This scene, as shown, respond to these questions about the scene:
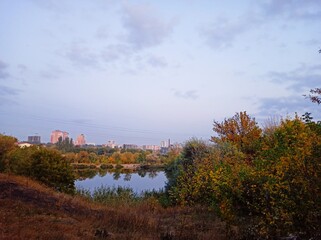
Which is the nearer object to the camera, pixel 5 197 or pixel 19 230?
pixel 19 230

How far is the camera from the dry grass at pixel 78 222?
750 centimetres

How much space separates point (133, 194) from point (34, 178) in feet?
17.6

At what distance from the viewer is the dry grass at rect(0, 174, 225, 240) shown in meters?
7.50

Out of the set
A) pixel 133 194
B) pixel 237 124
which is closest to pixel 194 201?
pixel 133 194

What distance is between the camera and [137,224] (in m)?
9.15

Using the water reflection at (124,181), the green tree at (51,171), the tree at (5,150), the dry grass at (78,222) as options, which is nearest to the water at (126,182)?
the water reflection at (124,181)

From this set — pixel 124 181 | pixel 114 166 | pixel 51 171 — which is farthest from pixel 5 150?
pixel 114 166

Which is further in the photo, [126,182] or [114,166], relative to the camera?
[114,166]

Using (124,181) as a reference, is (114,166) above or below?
above

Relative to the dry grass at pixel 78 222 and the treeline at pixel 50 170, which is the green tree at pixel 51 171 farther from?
the dry grass at pixel 78 222

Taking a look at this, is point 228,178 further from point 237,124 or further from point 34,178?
point 237,124

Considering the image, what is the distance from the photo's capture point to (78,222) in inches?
353

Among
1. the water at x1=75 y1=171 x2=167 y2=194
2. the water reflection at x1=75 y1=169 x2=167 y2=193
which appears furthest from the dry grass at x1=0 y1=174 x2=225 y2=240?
the water at x1=75 y1=171 x2=167 y2=194

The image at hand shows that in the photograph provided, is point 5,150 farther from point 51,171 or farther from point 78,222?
point 78,222
